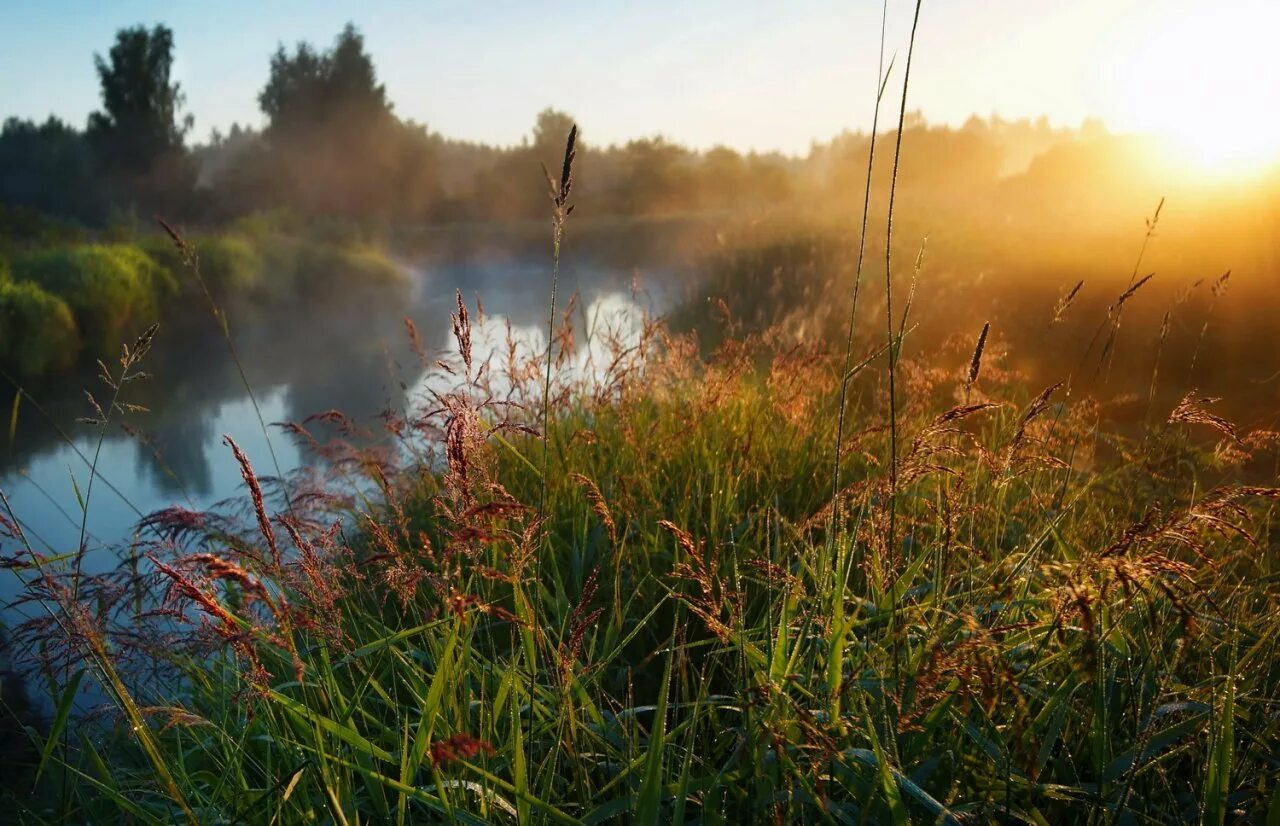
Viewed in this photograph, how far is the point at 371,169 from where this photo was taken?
29703 millimetres

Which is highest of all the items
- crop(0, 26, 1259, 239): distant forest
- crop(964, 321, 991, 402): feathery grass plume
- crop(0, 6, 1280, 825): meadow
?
crop(0, 26, 1259, 239): distant forest

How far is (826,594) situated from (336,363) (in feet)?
33.4

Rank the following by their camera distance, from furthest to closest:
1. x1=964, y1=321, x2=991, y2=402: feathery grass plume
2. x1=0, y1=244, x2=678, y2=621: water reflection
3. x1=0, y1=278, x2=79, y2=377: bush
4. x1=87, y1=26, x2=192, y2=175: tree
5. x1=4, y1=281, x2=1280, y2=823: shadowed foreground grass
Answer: x1=87, y1=26, x2=192, y2=175: tree
x1=0, y1=278, x2=79, y2=377: bush
x1=0, y1=244, x2=678, y2=621: water reflection
x1=964, y1=321, x2=991, y2=402: feathery grass plume
x1=4, y1=281, x2=1280, y2=823: shadowed foreground grass

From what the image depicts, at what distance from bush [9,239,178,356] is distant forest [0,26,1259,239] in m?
4.57

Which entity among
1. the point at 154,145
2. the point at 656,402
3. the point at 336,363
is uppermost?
the point at 154,145

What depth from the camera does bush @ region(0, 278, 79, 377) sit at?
8.48 metres

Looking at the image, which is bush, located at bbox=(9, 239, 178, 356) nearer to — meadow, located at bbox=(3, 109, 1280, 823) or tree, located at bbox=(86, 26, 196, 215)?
meadow, located at bbox=(3, 109, 1280, 823)

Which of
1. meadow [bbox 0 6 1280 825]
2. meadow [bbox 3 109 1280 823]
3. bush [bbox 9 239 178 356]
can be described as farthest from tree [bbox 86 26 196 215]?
meadow [bbox 3 109 1280 823]

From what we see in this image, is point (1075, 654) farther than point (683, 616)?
No

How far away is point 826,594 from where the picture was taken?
1.62 metres

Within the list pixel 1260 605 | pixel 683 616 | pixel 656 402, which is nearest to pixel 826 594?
pixel 683 616

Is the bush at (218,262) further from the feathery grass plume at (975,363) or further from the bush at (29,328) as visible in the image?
the feathery grass plume at (975,363)

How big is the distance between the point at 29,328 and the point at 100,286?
4.49ft

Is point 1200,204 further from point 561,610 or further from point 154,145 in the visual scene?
point 154,145
